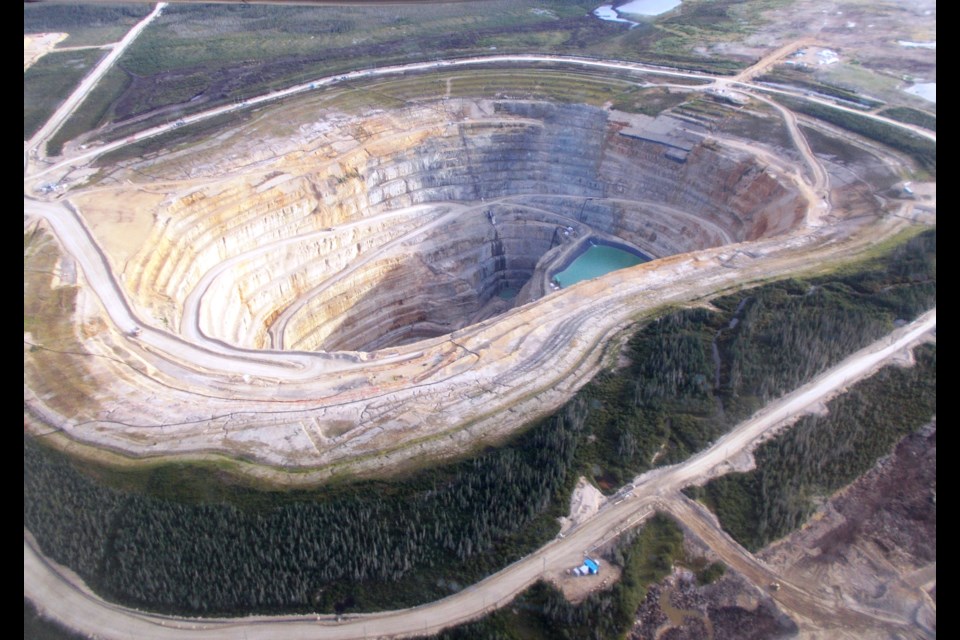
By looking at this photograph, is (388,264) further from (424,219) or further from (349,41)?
(349,41)

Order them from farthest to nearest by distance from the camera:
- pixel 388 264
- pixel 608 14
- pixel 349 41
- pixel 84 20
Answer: pixel 608 14 → pixel 84 20 → pixel 349 41 → pixel 388 264

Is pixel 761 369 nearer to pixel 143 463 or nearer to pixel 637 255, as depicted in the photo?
pixel 637 255

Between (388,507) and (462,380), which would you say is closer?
(388,507)

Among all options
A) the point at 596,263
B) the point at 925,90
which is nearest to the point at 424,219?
the point at 596,263

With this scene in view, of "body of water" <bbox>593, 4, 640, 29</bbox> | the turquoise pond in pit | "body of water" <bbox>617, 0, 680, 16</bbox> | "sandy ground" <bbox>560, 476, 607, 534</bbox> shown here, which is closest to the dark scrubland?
"sandy ground" <bbox>560, 476, 607, 534</bbox>

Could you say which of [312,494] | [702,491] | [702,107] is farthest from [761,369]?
[702,107]

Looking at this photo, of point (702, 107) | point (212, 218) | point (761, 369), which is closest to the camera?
point (761, 369)
